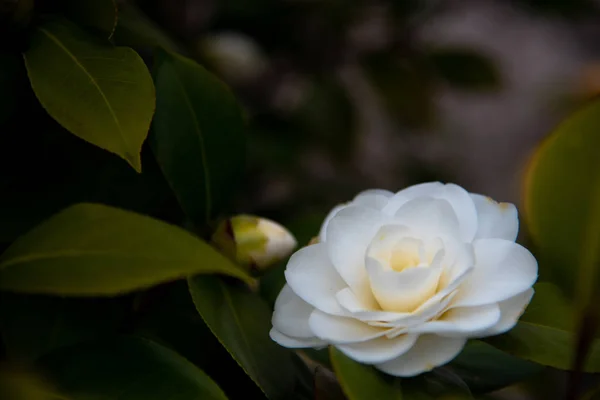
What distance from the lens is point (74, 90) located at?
1.29 feet

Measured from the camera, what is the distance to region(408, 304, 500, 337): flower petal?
32 cm

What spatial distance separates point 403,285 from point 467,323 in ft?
0.12

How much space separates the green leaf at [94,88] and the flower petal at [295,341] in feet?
0.38

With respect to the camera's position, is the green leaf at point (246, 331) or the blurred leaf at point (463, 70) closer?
the green leaf at point (246, 331)

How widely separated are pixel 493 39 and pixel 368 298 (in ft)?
6.40

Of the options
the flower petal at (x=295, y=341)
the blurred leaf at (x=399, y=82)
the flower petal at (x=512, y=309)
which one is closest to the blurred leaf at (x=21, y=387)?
the flower petal at (x=295, y=341)

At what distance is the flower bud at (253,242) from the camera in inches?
17.1

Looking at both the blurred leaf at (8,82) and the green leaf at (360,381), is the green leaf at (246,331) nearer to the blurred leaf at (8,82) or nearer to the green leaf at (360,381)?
the green leaf at (360,381)

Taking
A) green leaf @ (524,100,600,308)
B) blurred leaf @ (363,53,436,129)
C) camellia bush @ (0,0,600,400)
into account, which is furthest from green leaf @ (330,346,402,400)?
blurred leaf @ (363,53,436,129)

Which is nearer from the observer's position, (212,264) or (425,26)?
(212,264)

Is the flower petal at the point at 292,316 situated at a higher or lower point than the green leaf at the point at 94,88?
lower

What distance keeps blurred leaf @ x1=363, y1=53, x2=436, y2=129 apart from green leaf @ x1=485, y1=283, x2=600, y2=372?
0.73 m

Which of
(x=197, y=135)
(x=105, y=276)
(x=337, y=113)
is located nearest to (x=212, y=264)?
(x=105, y=276)

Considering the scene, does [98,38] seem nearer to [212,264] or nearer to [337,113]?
[212,264]
